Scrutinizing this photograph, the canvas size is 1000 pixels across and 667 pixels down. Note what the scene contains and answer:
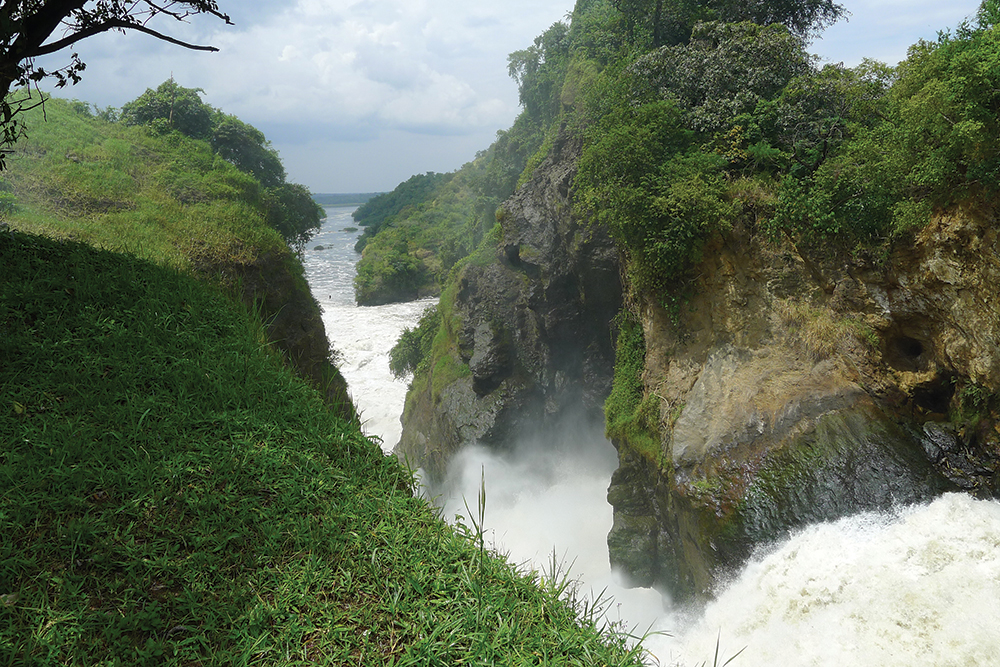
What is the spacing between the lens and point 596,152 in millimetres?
11914

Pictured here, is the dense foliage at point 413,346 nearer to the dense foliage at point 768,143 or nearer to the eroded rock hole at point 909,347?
the dense foliage at point 768,143

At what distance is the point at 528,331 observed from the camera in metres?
20.8

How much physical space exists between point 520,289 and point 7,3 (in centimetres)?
1824

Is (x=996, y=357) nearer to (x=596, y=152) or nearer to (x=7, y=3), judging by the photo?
(x=596, y=152)

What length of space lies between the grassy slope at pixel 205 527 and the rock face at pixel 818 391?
7.40m

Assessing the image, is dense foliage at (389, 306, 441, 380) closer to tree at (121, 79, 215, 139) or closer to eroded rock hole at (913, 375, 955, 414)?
tree at (121, 79, 215, 139)

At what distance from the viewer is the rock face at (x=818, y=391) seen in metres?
7.84

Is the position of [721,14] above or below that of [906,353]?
above

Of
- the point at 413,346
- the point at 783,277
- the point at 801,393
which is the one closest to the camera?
the point at 801,393

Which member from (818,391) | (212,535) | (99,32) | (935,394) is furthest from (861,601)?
(99,32)

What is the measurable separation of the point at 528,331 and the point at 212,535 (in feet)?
60.0

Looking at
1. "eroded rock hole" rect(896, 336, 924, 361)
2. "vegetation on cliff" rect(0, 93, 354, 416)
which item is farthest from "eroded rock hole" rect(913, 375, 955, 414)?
Result: "vegetation on cliff" rect(0, 93, 354, 416)

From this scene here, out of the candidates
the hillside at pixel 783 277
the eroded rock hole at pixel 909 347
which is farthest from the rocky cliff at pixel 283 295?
the eroded rock hole at pixel 909 347

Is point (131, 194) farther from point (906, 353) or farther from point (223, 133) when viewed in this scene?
point (906, 353)
